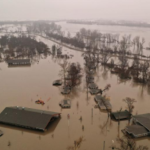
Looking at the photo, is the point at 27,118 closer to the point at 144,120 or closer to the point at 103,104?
the point at 103,104

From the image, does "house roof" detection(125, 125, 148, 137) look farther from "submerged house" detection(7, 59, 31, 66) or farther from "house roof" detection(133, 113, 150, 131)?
"submerged house" detection(7, 59, 31, 66)

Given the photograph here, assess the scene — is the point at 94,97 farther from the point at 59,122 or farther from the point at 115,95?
the point at 59,122

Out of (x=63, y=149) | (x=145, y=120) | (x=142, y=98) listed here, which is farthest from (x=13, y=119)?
(x=142, y=98)

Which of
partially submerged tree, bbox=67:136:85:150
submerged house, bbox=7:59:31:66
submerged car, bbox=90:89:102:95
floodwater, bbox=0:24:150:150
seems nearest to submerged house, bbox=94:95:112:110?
floodwater, bbox=0:24:150:150

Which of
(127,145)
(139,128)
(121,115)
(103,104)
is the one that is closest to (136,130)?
(139,128)

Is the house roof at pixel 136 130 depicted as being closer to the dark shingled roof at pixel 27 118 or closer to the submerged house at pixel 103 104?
the submerged house at pixel 103 104

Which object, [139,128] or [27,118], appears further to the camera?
[27,118]
